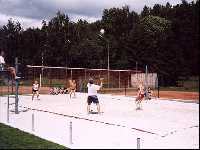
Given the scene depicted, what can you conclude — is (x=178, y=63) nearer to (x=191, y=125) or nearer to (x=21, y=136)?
(x=191, y=125)

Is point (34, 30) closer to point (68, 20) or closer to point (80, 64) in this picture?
point (68, 20)

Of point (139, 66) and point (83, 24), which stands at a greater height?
point (83, 24)

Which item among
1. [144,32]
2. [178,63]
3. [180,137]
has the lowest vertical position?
[180,137]

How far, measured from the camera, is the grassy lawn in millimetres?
11984

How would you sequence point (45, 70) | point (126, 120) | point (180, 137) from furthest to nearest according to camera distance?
point (45, 70) < point (126, 120) < point (180, 137)

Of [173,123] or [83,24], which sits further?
[83,24]

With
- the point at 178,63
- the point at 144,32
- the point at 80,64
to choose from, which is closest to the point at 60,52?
the point at 80,64

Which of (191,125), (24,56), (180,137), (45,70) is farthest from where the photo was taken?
(24,56)

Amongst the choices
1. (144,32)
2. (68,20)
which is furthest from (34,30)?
(144,32)

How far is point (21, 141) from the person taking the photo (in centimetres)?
1288

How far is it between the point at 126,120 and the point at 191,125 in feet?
9.53

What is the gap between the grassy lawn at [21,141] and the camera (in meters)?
12.0

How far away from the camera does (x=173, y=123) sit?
686 inches

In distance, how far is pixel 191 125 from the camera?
1672 centimetres
